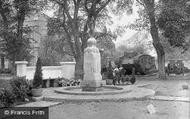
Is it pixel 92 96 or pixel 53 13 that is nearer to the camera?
pixel 92 96

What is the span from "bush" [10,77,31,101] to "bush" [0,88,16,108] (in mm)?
478

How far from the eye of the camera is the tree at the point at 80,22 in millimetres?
25250

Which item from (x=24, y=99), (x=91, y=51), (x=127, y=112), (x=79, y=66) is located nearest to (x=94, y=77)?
(x=91, y=51)

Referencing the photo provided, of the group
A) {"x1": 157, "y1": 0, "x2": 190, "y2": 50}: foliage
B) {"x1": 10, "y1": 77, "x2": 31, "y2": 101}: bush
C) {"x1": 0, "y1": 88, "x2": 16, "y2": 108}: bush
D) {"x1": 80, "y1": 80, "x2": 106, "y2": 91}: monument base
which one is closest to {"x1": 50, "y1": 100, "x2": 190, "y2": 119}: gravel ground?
{"x1": 0, "y1": 88, "x2": 16, "y2": 108}: bush

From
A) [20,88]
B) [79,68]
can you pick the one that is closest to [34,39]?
[79,68]

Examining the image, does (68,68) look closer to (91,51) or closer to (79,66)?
(79,66)

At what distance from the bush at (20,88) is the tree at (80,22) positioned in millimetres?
11316

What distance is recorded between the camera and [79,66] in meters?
24.9

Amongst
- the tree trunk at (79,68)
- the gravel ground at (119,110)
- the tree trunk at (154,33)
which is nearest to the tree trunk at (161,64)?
the tree trunk at (154,33)

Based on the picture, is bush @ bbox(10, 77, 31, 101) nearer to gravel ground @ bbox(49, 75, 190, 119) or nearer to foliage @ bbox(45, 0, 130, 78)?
gravel ground @ bbox(49, 75, 190, 119)

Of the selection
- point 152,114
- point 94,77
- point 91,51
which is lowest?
point 152,114

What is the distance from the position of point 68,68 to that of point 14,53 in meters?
6.62

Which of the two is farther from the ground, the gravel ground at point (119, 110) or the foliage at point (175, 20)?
the foliage at point (175, 20)

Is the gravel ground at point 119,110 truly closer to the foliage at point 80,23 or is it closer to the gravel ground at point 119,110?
the gravel ground at point 119,110
